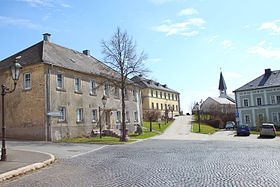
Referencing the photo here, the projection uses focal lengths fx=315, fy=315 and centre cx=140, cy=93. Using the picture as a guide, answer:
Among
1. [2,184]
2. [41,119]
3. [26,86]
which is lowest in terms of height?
[2,184]

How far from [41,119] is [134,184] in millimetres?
21613

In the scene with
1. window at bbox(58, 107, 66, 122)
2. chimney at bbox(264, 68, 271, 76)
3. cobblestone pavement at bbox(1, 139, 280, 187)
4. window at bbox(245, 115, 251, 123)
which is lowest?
cobblestone pavement at bbox(1, 139, 280, 187)

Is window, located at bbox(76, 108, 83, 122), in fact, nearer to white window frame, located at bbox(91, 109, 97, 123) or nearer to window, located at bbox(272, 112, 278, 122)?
white window frame, located at bbox(91, 109, 97, 123)

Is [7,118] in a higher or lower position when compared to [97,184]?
higher

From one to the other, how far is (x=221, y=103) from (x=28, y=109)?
6516 centimetres

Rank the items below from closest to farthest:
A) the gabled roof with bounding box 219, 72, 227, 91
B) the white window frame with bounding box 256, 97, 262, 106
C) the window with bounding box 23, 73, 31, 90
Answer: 1. the window with bounding box 23, 73, 31, 90
2. the white window frame with bounding box 256, 97, 262, 106
3. the gabled roof with bounding box 219, 72, 227, 91

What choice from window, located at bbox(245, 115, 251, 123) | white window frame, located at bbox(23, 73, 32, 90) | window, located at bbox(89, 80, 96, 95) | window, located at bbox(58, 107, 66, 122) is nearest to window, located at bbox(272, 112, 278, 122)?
window, located at bbox(245, 115, 251, 123)

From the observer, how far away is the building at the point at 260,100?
59875 millimetres

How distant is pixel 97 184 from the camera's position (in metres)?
9.20

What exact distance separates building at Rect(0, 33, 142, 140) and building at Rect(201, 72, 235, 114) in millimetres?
39564

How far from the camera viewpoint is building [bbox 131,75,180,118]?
81.1 metres

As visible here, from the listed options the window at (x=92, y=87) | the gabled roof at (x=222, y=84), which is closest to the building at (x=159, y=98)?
the gabled roof at (x=222, y=84)

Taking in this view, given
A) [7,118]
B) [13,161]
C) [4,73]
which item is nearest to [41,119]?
[7,118]

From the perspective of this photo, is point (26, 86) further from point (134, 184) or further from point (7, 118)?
point (134, 184)
